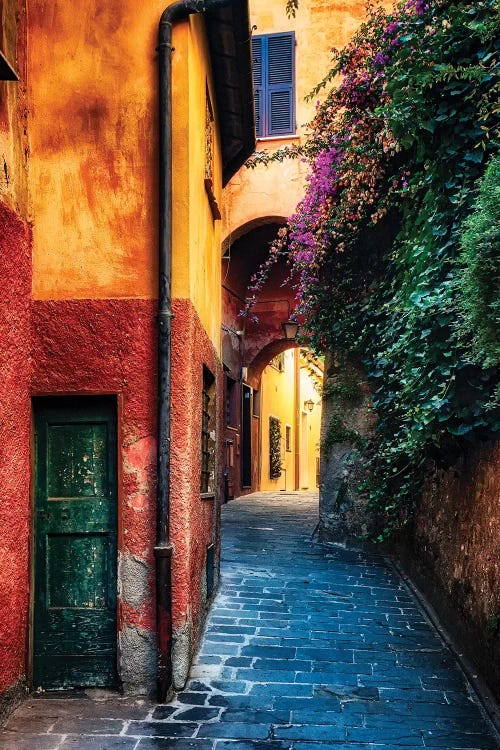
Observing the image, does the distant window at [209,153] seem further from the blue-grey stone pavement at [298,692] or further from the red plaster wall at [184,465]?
the blue-grey stone pavement at [298,692]

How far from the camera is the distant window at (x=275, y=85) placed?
1261cm

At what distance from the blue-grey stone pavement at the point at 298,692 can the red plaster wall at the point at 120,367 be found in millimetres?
1086

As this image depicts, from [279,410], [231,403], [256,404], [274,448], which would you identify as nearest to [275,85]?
[231,403]

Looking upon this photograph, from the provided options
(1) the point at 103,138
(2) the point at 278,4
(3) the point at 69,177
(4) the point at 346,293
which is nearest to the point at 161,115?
(1) the point at 103,138

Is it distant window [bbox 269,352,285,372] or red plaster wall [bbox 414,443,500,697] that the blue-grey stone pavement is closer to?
red plaster wall [bbox 414,443,500,697]

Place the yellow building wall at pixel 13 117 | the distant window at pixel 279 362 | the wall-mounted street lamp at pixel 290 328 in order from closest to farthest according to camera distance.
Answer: the yellow building wall at pixel 13 117 < the wall-mounted street lamp at pixel 290 328 < the distant window at pixel 279 362

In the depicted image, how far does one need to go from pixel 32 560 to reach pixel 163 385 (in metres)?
1.49

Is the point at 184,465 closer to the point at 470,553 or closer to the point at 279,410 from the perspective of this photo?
the point at 470,553

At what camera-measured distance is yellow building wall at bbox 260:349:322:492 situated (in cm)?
2006

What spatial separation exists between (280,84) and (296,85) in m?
0.31

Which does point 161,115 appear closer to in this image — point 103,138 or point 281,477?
point 103,138

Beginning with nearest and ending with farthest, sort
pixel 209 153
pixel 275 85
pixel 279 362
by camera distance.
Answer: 1. pixel 209 153
2. pixel 275 85
3. pixel 279 362

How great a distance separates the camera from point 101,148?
474 cm

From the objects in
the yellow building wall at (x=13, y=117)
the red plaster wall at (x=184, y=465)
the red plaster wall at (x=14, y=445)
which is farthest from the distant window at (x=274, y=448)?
the yellow building wall at (x=13, y=117)
